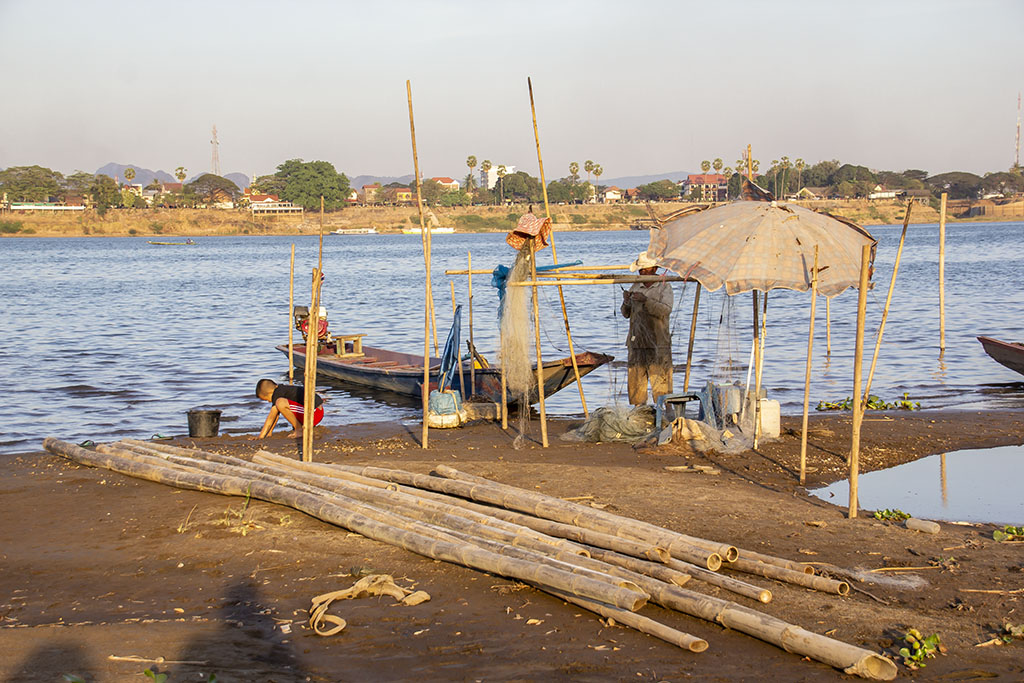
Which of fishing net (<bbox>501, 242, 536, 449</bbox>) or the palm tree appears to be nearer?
fishing net (<bbox>501, 242, 536, 449</bbox>)

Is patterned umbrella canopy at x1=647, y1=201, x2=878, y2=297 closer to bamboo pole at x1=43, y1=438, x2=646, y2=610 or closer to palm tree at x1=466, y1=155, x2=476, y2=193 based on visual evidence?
bamboo pole at x1=43, y1=438, x2=646, y2=610

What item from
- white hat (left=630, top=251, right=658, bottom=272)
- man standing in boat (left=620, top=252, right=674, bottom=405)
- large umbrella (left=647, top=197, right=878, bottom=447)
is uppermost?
large umbrella (left=647, top=197, right=878, bottom=447)

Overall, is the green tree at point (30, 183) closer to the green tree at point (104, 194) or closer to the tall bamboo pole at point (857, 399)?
the green tree at point (104, 194)

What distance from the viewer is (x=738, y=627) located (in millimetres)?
4715

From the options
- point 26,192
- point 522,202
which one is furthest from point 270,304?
point 26,192

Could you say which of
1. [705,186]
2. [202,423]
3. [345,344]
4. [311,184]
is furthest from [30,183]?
[202,423]

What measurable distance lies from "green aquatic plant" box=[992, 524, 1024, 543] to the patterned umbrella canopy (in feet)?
8.17

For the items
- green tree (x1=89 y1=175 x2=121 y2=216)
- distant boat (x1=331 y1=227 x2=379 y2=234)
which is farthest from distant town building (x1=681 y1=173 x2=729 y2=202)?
green tree (x1=89 y1=175 x2=121 y2=216)

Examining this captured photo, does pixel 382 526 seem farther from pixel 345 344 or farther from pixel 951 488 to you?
pixel 345 344

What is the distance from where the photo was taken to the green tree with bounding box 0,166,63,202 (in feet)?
419

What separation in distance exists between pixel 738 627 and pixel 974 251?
59.5 m

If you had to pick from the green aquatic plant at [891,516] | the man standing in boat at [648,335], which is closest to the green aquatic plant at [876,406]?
the man standing in boat at [648,335]

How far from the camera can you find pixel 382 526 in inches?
243

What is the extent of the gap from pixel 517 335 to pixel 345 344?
8521mm
